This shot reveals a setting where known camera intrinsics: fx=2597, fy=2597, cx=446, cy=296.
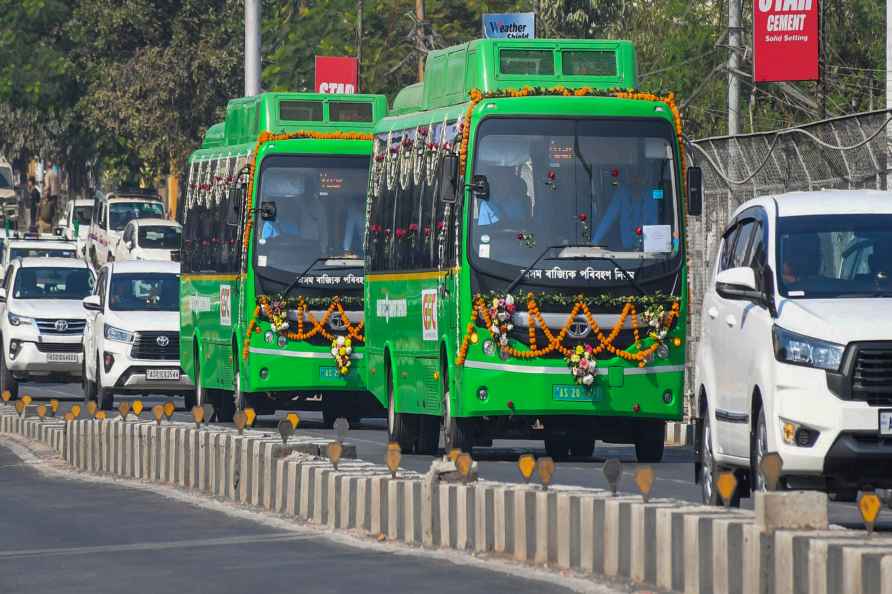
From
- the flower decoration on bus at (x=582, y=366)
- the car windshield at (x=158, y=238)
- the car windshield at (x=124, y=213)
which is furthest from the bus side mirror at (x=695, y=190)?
the car windshield at (x=124, y=213)

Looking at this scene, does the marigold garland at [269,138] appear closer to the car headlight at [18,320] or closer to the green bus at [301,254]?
the green bus at [301,254]

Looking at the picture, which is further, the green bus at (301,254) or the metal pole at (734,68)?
the metal pole at (734,68)

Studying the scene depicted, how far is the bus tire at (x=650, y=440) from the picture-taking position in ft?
72.3

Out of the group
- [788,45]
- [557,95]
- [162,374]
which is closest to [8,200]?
[162,374]

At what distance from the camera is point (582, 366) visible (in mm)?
20547

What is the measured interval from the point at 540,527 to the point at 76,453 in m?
12.7

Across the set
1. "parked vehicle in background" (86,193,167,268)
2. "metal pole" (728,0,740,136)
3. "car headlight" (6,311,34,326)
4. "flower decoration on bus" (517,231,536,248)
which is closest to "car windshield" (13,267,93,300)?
"car headlight" (6,311,34,326)

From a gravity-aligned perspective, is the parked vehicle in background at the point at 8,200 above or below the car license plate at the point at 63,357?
above

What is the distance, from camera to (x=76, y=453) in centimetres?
2484

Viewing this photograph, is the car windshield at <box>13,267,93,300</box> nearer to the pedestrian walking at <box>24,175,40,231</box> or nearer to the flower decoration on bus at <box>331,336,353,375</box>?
the flower decoration on bus at <box>331,336,353,375</box>

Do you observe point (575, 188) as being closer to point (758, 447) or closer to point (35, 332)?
point (758, 447)

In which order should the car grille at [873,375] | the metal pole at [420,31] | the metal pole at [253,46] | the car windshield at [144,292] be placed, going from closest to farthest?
the car grille at [873,375] → the car windshield at [144,292] → the metal pole at [253,46] → the metal pole at [420,31]

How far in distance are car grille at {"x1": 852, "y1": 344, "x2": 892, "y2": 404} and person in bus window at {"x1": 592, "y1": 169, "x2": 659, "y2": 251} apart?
762 cm

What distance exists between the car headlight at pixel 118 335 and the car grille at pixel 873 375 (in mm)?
21116
